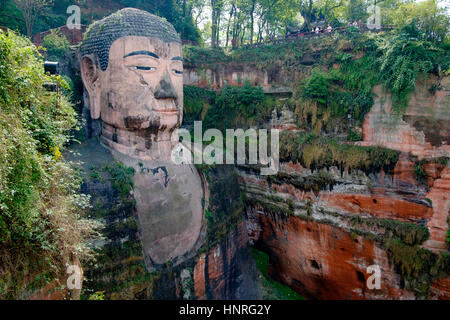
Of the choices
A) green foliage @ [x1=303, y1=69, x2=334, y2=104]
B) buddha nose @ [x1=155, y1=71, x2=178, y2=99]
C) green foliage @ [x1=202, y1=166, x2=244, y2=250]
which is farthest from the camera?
green foliage @ [x1=303, y1=69, x2=334, y2=104]

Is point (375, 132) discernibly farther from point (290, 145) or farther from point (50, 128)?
point (50, 128)

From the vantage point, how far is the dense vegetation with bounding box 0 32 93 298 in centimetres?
338

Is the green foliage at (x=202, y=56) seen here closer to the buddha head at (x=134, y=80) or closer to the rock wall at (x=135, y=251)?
the buddha head at (x=134, y=80)

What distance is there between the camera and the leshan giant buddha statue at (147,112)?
6453 mm

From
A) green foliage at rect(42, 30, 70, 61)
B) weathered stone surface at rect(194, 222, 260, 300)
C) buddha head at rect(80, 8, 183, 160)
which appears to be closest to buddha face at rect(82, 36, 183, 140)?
buddha head at rect(80, 8, 183, 160)

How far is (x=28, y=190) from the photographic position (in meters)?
3.48

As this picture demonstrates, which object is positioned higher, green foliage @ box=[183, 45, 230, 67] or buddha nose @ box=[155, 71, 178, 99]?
green foliage @ box=[183, 45, 230, 67]

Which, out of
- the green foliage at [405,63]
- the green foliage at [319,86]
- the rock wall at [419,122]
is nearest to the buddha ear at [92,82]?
the green foliage at [319,86]

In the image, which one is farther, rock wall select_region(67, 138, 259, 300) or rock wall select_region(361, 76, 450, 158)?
rock wall select_region(361, 76, 450, 158)

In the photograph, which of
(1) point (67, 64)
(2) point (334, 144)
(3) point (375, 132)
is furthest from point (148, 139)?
(3) point (375, 132)

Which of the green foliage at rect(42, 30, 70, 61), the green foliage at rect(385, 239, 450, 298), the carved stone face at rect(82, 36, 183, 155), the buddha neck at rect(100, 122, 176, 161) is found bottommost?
the green foliage at rect(385, 239, 450, 298)

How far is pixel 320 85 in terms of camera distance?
10188 millimetres

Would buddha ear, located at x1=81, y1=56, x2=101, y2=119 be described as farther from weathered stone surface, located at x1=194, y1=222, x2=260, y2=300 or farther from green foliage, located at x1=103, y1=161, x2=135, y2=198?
weathered stone surface, located at x1=194, y1=222, x2=260, y2=300

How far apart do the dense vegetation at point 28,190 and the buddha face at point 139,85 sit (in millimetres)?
2049
